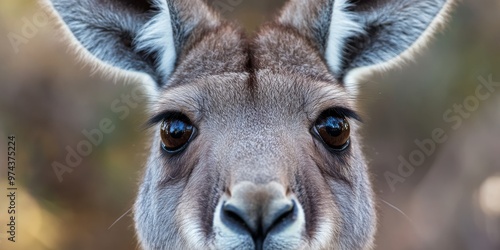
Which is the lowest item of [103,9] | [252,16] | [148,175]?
[148,175]

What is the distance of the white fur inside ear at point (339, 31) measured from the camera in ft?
20.3

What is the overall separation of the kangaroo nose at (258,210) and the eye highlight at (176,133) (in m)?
1.06

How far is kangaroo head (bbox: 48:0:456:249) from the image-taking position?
4.75 m

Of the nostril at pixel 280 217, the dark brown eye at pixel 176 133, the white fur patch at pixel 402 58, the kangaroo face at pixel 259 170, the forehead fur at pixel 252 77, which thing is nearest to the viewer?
the nostril at pixel 280 217

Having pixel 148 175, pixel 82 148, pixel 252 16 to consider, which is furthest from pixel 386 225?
pixel 148 175

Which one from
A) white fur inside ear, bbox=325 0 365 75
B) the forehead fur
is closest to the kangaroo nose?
the forehead fur

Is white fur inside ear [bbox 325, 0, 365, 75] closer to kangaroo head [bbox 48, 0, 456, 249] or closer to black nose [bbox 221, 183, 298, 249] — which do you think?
kangaroo head [bbox 48, 0, 456, 249]

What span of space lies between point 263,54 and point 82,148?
8183 millimetres

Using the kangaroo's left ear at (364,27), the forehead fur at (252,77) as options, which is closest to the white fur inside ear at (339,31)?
the kangaroo's left ear at (364,27)

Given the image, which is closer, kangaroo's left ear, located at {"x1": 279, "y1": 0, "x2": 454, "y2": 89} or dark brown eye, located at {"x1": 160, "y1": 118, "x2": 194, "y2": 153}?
dark brown eye, located at {"x1": 160, "y1": 118, "x2": 194, "y2": 153}

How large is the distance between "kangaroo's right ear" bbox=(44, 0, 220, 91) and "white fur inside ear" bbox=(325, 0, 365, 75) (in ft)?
3.08

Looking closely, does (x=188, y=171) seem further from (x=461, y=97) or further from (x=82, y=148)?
(x=461, y=97)

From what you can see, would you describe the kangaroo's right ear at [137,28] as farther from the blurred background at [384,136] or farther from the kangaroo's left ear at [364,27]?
the blurred background at [384,136]

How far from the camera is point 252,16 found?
14750 mm
